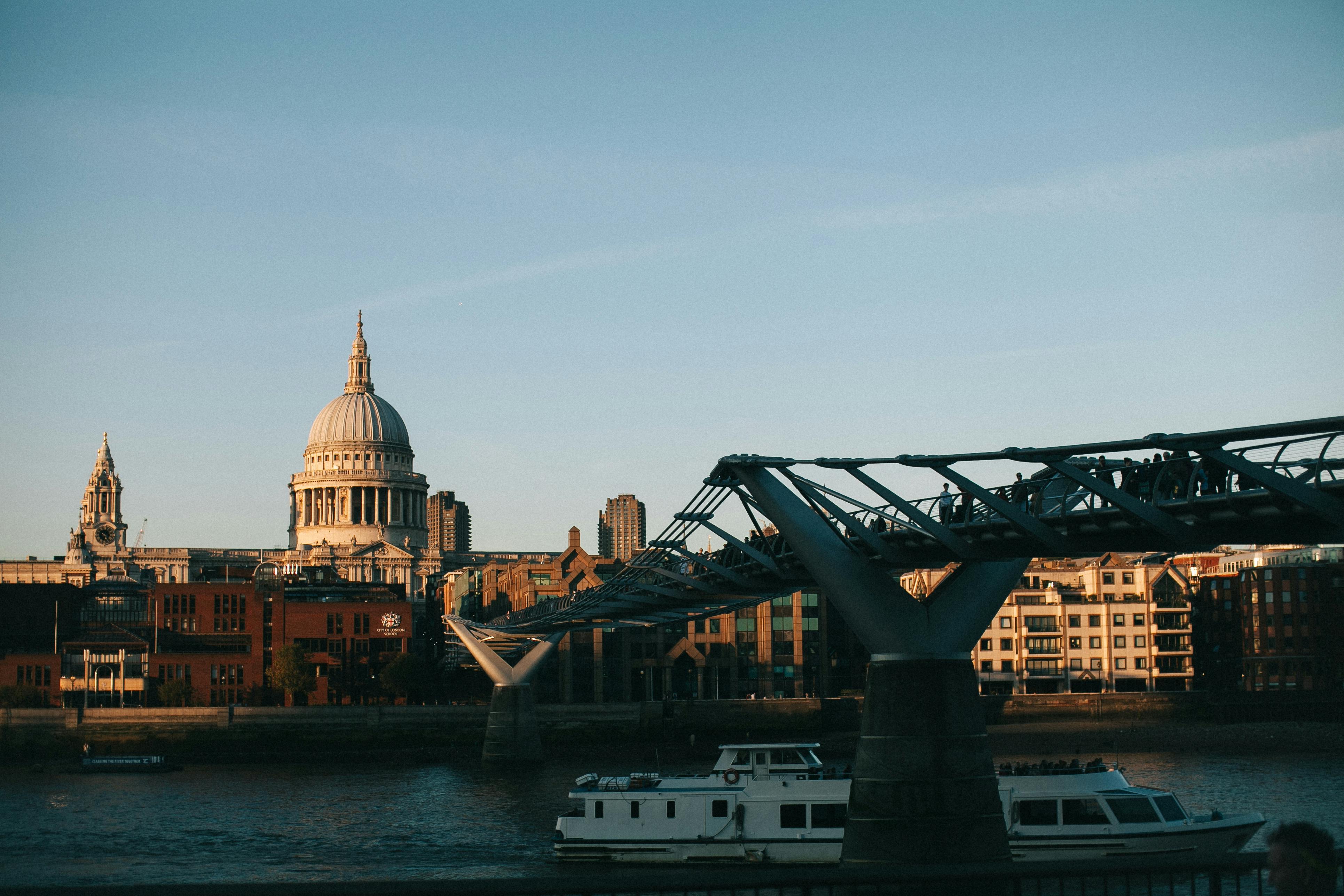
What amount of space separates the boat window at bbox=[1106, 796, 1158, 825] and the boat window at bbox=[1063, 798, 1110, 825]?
0.28 meters

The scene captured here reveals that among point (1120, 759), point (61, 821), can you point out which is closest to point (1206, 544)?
point (61, 821)

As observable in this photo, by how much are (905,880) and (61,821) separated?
5321 cm

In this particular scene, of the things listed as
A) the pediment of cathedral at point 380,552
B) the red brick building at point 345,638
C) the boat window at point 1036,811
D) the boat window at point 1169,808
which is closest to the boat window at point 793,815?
the boat window at point 1036,811

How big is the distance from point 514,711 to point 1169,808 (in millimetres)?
50641

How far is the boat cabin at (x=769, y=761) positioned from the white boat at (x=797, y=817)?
45mm

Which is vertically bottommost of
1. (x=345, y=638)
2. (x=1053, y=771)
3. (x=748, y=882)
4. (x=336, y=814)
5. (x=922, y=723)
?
(x=336, y=814)

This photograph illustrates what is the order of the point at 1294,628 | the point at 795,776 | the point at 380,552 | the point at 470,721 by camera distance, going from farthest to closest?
the point at 380,552 < the point at 1294,628 < the point at 470,721 < the point at 795,776

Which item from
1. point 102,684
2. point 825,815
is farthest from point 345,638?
point 825,815

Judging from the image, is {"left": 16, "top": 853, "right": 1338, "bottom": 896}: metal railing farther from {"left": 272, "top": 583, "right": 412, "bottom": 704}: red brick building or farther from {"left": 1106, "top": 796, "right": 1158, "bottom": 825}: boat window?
{"left": 272, "top": 583, "right": 412, "bottom": 704}: red brick building

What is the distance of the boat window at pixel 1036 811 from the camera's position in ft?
136

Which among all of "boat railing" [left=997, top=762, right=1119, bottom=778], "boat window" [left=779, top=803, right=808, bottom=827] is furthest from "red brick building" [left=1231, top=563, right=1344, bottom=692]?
"boat window" [left=779, top=803, right=808, bottom=827]

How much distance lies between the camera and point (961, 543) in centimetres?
3247

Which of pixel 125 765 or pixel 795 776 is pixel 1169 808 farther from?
pixel 125 765

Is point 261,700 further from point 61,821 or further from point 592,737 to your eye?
point 61,821
